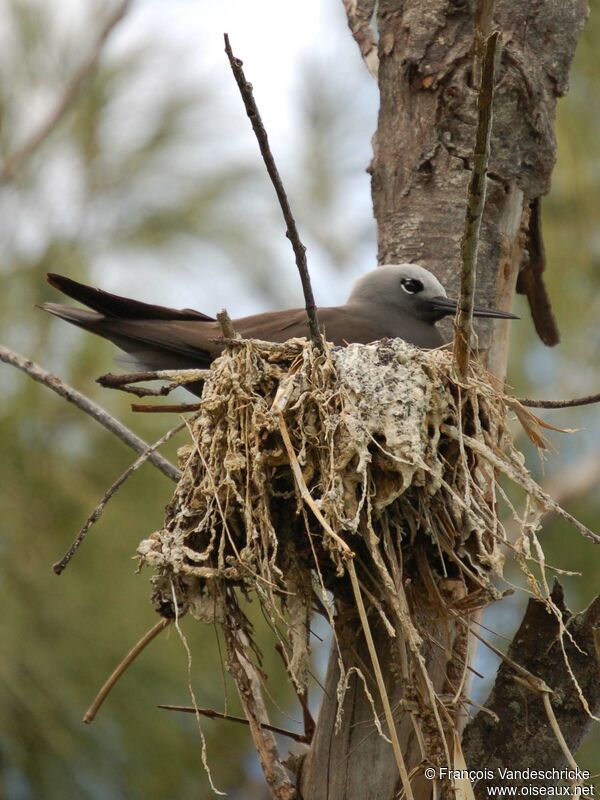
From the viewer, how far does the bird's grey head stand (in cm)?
380

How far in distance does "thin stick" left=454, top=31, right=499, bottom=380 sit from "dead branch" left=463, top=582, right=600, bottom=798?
0.68 m

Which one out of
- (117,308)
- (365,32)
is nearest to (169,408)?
(117,308)

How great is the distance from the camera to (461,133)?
3564mm

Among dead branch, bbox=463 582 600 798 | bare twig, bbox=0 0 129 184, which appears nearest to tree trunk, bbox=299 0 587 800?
dead branch, bbox=463 582 600 798

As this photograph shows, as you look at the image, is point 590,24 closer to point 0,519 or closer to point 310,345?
point 310,345

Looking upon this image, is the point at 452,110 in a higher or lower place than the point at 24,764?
higher

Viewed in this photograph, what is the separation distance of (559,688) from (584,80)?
13.7 feet

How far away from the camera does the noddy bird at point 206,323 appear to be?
3.70m

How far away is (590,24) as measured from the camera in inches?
215

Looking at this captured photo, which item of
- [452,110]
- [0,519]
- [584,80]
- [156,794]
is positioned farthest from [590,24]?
[156,794]

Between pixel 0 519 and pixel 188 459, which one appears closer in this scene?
pixel 188 459

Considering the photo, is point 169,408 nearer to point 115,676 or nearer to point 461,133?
point 115,676

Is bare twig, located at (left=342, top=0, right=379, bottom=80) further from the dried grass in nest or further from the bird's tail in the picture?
the dried grass in nest

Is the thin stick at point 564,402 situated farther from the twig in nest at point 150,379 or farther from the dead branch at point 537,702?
the twig in nest at point 150,379
